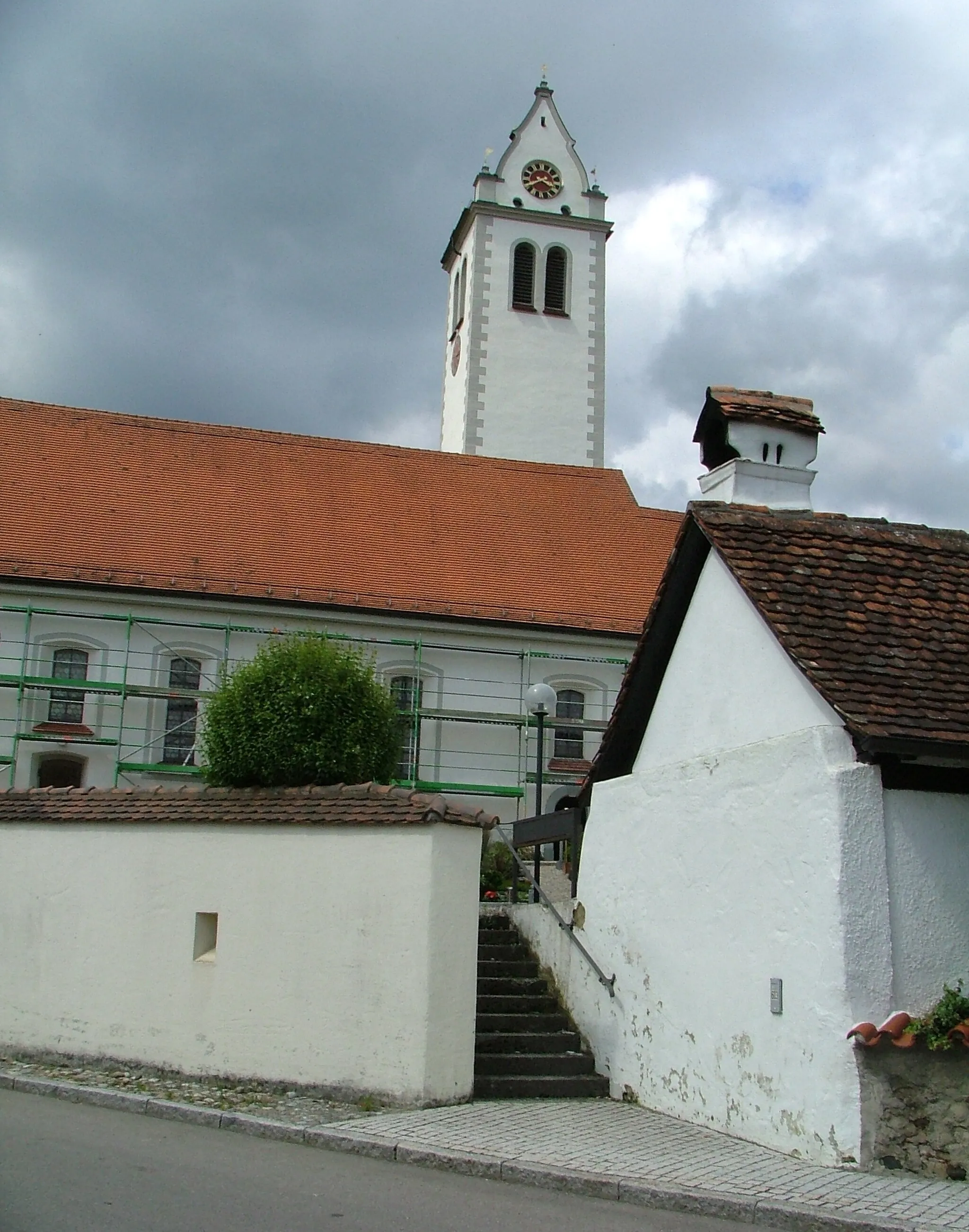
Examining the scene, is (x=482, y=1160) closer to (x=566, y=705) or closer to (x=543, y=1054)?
(x=543, y=1054)

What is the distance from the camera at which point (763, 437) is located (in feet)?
43.9

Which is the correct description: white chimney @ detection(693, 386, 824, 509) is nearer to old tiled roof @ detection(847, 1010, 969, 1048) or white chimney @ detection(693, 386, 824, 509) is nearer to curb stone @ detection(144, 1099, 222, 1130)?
old tiled roof @ detection(847, 1010, 969, 1048)

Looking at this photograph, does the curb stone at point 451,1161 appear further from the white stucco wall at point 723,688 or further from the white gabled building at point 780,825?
the white stucco wall at point 723,688

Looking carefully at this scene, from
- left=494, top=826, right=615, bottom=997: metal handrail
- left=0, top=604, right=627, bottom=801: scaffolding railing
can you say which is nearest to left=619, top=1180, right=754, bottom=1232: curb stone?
left=494, top=826, right=615, bottom=997: metal handrail

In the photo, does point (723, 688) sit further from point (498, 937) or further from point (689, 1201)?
point (498, 937)

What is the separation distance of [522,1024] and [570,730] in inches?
572

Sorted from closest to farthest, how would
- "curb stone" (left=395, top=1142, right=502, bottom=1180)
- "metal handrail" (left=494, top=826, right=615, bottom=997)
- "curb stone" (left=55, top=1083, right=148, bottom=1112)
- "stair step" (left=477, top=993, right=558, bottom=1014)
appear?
"curb stone" (left=395, top=1142, right=502, bottom=1180)
"curb stone" (left=55, top=1083, right=148, bottom=1112)
"metal handrail" (left=494, top=826, right=615, bottom=997)
"stair step" (left=477, top=993, right=558, bottom=1014)

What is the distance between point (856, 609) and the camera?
9.68m

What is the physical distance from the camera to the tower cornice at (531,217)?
→ 40.2m

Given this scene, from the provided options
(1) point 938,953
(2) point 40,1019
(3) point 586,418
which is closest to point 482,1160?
(1) point 938,953

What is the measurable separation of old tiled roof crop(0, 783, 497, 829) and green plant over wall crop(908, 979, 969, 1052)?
A: 12.5 ft

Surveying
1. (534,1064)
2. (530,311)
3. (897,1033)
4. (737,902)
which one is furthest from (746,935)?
(530,311)

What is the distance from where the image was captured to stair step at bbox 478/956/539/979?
12961 millimetres

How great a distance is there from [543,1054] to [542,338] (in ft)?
98.8
